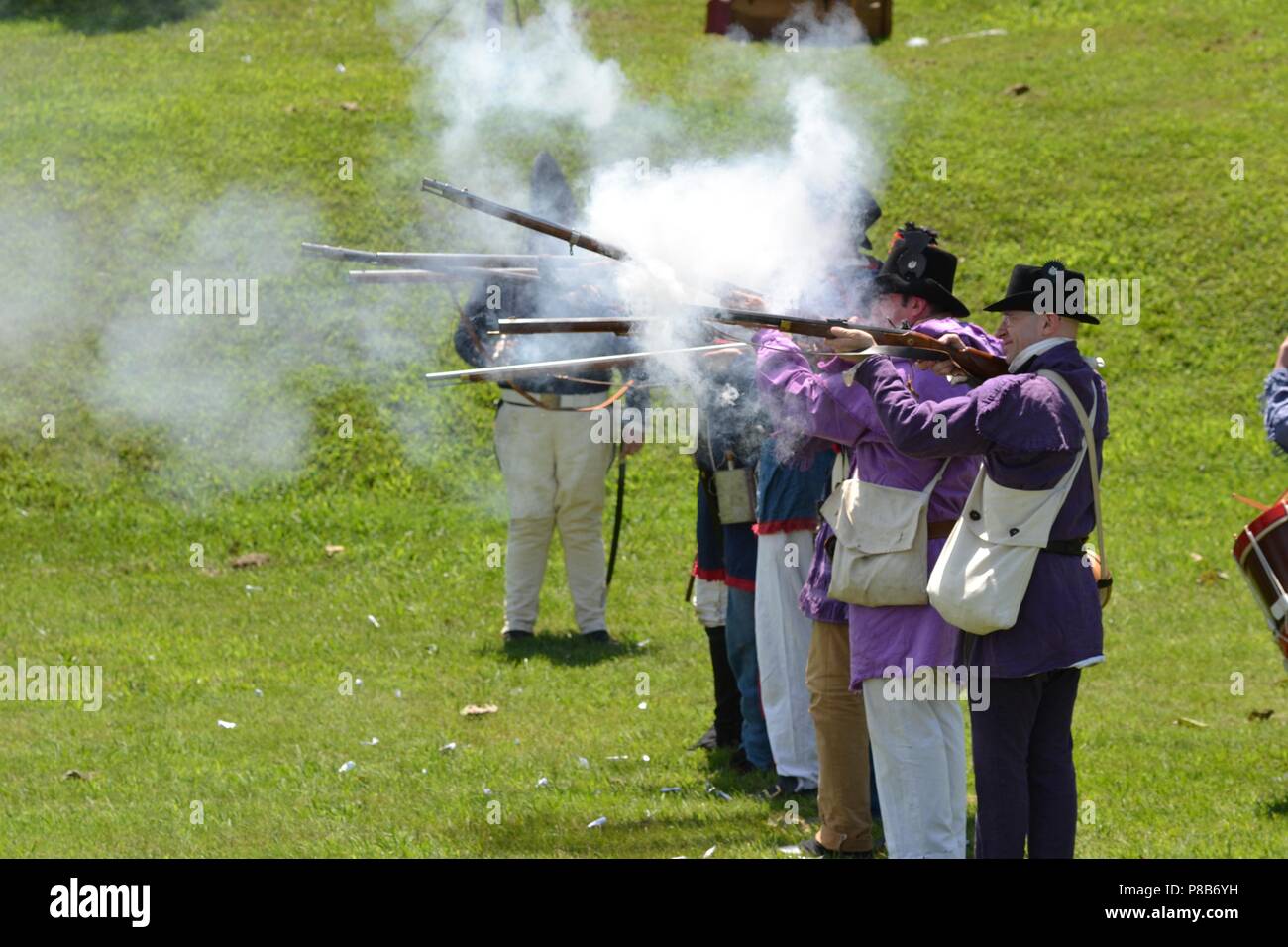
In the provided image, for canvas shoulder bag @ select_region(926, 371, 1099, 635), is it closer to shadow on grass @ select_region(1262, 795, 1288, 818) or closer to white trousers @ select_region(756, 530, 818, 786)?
white trousers @ select_region(756, 530, 818, 786)

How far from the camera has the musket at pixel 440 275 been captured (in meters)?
6.61

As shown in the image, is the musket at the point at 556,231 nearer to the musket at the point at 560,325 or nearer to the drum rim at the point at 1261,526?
the musket at the point at 560,325

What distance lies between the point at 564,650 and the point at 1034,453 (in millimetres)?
5317

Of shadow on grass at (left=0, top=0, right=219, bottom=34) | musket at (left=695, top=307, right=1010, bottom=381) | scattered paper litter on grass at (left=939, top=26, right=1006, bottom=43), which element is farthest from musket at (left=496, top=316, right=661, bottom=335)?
scattered paper litter on grass at (left=939, top=26, right=1006, bottom=43)

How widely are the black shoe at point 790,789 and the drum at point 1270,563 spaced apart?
2.00 m

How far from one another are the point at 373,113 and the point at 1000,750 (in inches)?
638

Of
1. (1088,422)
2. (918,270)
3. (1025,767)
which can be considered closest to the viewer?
(1088,422)

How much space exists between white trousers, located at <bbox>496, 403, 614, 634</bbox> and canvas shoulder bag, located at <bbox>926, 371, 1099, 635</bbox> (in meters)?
5.26

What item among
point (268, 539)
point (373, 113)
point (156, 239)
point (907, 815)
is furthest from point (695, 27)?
point (907, 815)

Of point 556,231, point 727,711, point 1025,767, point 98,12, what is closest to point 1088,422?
point 1025,767

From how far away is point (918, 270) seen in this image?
18.5ft

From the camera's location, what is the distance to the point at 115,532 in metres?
12.7

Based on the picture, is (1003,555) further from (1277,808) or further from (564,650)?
(564,650)

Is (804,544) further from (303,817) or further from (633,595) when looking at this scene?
(633,595)
